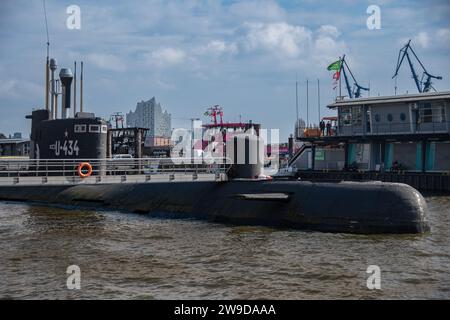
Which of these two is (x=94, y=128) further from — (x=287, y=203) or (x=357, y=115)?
(x=357, y=115)

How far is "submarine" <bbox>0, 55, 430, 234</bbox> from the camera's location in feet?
52.3

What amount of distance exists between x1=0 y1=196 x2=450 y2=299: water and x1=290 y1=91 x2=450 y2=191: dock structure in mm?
21469

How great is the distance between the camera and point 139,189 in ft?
77.6

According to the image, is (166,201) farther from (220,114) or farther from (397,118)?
(220,114)

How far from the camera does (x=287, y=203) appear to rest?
17.9 metres

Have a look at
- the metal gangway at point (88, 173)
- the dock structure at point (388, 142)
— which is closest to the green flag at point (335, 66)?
the dock structure at point (388, 142)

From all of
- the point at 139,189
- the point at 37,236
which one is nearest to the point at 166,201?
the point at 139,189

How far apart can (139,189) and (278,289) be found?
46.4 feet

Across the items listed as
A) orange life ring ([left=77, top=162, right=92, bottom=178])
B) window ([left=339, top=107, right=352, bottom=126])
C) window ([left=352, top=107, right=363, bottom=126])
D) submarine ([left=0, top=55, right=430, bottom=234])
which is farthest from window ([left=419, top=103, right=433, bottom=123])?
orange life ring ([left=77, top=162, right=92, bottom=178])

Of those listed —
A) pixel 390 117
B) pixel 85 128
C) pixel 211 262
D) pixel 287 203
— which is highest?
pixel 390 117

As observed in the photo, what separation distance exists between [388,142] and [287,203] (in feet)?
90.8

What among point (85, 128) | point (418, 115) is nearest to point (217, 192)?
point (85, 128)

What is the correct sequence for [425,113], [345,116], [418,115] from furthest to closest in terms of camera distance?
[345,116] → [418,115] → [425,113]

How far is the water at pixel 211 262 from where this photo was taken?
1029 cm
